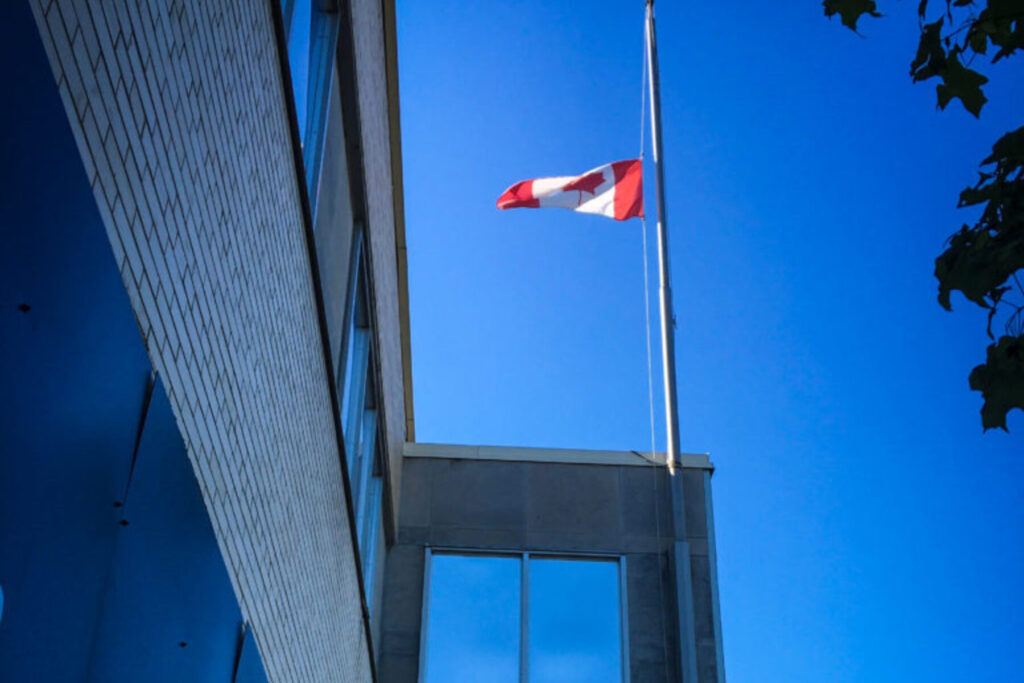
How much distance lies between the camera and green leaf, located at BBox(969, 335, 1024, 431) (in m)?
3.78

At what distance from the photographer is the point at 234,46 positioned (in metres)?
5.14

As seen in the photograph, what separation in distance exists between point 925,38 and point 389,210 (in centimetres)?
992

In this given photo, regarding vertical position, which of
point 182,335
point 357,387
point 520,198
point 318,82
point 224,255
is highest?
point 520,198

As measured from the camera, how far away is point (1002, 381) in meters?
3.80

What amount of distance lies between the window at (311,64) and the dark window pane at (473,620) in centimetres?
824

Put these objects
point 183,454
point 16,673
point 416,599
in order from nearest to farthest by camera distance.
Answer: point 16,673, point 183,454, point 416,599

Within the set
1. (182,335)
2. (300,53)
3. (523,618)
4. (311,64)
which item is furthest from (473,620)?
(182,335)

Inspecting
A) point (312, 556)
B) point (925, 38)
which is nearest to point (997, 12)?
point (925, 38)

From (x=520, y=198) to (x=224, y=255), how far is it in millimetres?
12729

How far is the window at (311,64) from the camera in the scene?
285 inches

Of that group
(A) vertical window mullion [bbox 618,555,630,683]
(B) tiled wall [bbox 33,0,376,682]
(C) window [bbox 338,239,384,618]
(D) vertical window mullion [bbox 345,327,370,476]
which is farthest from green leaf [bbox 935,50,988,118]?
(A) vertical window mullion [bbox 618,555,630,683]

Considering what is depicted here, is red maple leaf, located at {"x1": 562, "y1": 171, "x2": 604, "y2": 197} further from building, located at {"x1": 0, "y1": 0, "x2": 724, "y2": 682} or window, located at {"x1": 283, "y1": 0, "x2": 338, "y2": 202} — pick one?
window, located at {"x1": 283, "y1": 0, "x2": 338, "y2": 202}

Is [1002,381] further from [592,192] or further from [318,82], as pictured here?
[592,192]

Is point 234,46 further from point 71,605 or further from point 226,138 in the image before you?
point 71,605
